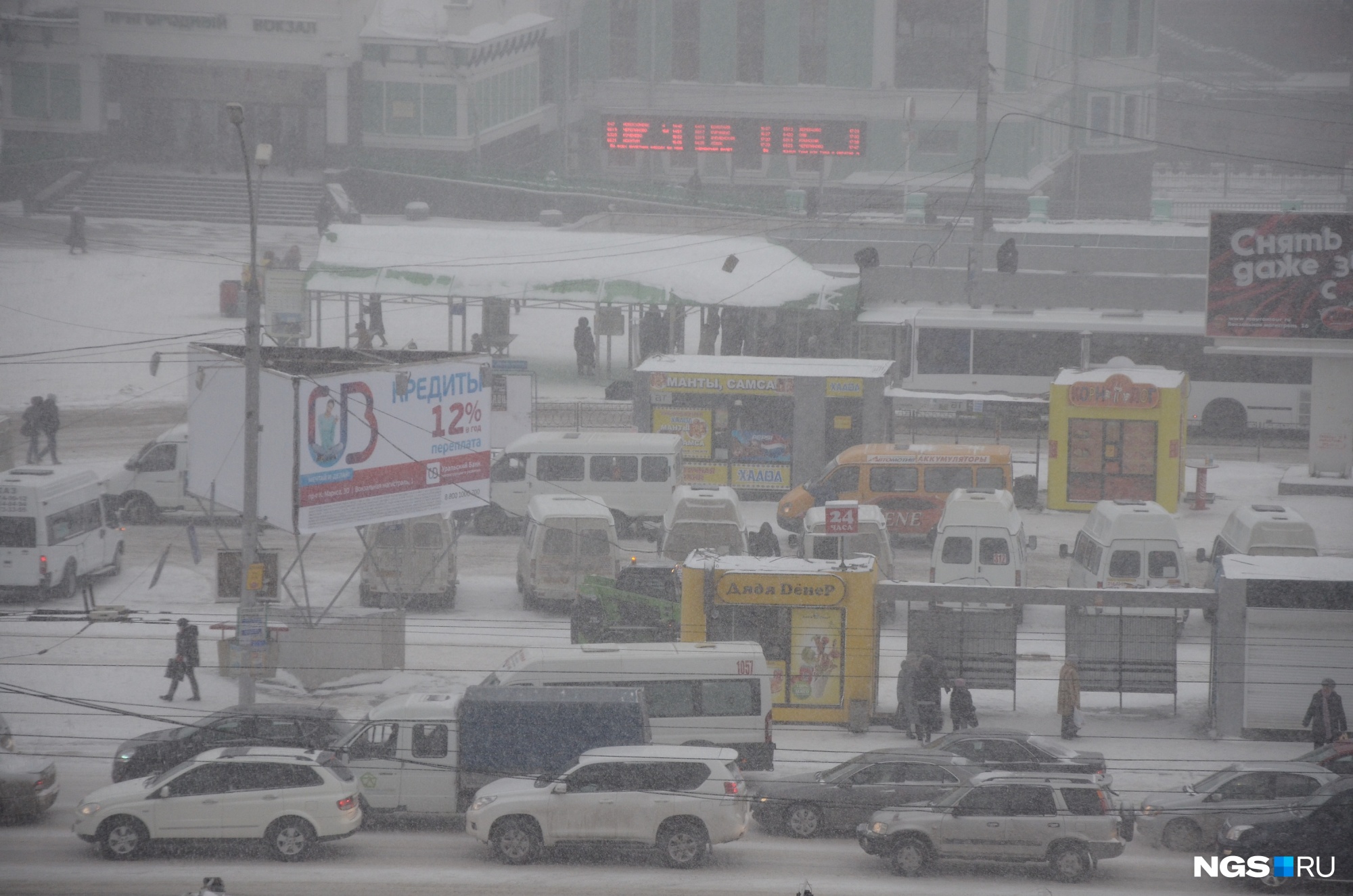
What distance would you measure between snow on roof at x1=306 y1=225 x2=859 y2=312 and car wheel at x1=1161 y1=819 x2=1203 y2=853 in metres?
22.0

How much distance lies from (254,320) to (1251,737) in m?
12.2

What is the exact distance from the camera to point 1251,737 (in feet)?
62.7

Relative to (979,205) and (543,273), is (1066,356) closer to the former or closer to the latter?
(979,205)

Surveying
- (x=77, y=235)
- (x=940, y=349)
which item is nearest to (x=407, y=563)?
(x=940, y=349)

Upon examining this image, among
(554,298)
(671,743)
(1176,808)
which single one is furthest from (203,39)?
(1176,808)

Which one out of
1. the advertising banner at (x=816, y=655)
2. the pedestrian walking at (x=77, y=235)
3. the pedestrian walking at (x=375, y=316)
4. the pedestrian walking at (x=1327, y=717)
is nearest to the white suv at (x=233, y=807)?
the advertising banner at (x=816, y=655)

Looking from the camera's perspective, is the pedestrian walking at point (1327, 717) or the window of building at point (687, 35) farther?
the window of building at point (687, 35)

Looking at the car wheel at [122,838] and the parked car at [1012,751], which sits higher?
the parked car at [1012,751]

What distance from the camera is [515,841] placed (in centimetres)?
1562

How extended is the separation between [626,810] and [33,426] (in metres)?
18.2

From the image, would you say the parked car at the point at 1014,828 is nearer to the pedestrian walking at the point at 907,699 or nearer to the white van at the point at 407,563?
the pedestrian walking at the point at 907,699

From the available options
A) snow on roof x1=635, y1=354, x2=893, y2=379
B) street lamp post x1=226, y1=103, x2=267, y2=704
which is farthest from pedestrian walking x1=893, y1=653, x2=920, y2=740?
snow on roof x1=635, y1=354, x2=893, y2=379

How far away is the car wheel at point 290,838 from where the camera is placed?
15.5 m

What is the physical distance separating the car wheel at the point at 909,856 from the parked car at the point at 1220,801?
224 cm
